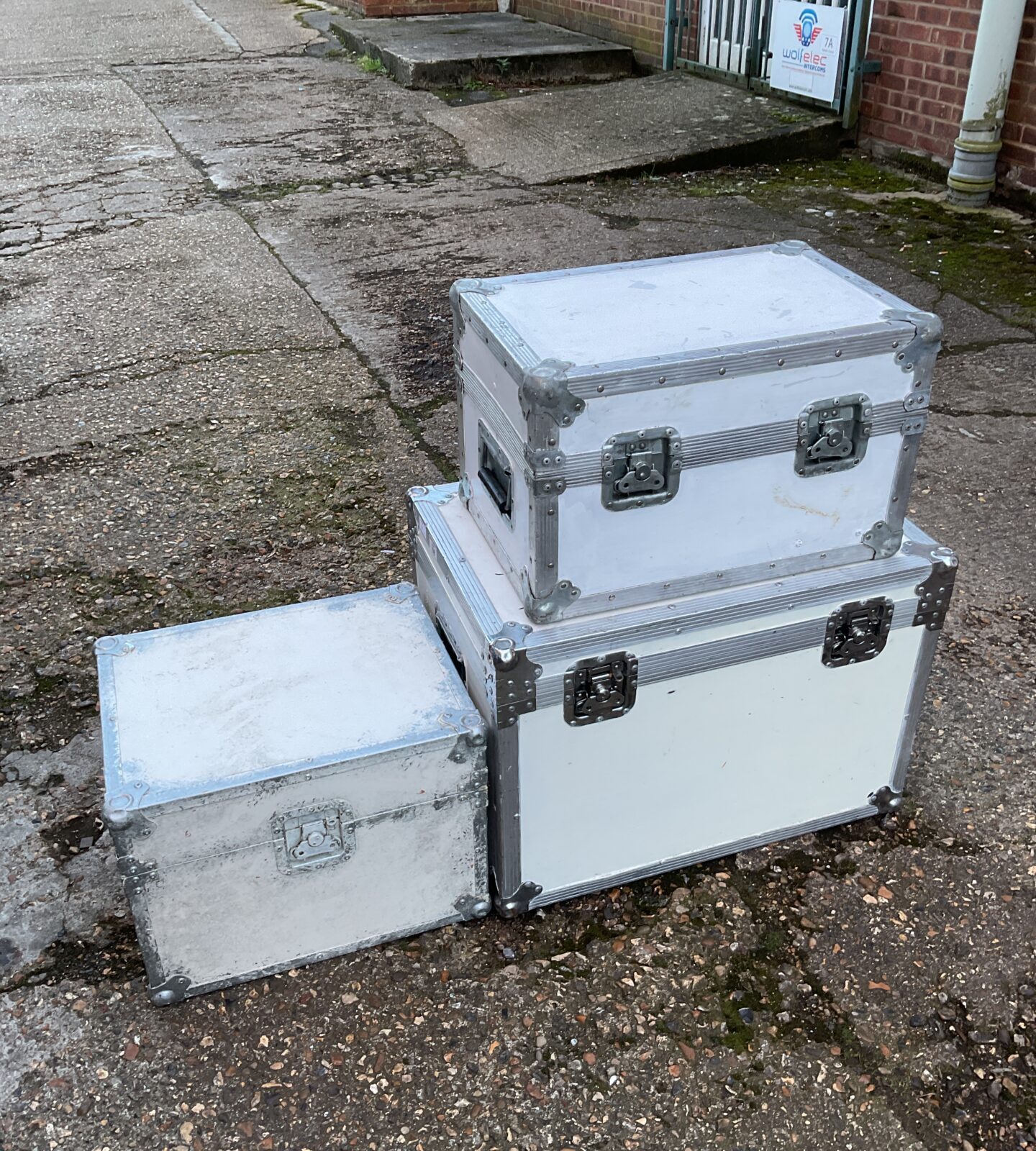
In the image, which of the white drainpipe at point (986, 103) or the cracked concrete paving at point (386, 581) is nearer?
the cracked concrete paving at point (386, 581)

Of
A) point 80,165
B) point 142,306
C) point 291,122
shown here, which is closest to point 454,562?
point 142,306

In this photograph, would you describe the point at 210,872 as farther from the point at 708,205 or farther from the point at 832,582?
the point at 708,205

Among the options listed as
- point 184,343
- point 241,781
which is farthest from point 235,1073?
point 184,343

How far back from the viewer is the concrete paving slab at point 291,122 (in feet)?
27.4

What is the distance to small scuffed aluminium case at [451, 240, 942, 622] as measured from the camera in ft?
6.75

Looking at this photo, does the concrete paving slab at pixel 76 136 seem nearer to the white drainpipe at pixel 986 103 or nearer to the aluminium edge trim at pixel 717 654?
the white drainpipe at pixel 986 103

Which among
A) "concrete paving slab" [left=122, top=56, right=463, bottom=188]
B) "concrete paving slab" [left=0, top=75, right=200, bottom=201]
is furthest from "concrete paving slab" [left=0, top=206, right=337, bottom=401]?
"concrete paving slab" [left=0, top=75, right=200, bottom=201]

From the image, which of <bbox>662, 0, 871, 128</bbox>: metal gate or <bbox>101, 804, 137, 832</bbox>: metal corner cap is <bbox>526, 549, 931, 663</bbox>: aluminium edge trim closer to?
<bbox>101, 804, 137, 832</bbox>: metal corner cap

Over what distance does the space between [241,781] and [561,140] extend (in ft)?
24.7

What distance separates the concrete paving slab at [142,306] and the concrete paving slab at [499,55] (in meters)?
4.35

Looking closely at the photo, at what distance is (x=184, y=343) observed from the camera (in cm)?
543

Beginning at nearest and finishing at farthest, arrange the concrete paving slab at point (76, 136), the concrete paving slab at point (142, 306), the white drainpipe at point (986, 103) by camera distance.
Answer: the concrete paving slab at point (142, 306), the white drainpipe at point (986, 103), the concrete paving slab at point (76, 136)

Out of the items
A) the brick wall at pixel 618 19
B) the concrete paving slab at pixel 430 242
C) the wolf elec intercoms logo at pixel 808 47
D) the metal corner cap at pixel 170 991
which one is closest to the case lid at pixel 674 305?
the metal corner cap at pixel 170 991

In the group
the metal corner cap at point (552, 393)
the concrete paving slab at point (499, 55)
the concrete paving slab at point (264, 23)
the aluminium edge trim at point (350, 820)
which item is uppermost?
the metal corner cap at point (552, 393)
